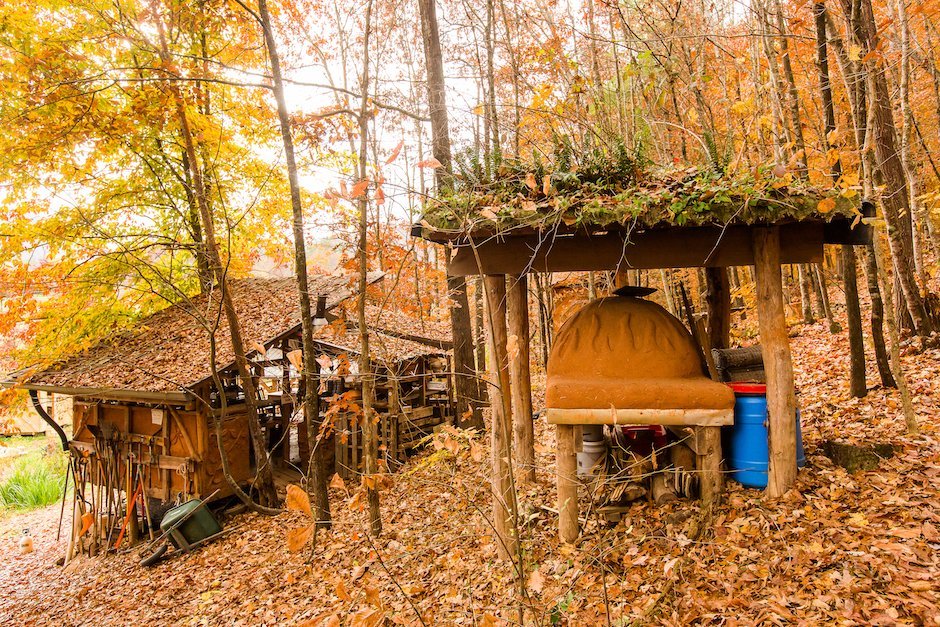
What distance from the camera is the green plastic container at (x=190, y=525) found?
35.2ft

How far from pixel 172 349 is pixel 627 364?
11140 millimetres

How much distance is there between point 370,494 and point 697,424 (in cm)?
499

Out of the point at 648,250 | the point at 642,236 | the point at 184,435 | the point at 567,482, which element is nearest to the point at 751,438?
the point at 567,482

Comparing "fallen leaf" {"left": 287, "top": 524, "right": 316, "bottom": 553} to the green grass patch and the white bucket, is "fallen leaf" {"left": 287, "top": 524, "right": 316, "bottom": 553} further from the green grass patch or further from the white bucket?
the green grass patch

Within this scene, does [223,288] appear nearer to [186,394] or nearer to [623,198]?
[186,394]

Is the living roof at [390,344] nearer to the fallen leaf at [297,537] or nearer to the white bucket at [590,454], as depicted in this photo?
the white bucket at [590,454]

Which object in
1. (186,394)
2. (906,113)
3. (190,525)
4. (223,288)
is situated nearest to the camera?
(906,113)

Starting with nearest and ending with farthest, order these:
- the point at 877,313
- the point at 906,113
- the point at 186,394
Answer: the point at 877,313 → the point at 906,113 → the point at 186,394

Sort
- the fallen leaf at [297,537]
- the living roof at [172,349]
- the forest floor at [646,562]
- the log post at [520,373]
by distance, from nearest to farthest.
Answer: the fallen leaf at [297,537], the forest floor at [646,562], the log post at [520,373], the living roof at [172,349]

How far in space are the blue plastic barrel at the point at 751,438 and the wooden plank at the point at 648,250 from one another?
1.42 m

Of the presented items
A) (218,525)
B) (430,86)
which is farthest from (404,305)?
(218,525)

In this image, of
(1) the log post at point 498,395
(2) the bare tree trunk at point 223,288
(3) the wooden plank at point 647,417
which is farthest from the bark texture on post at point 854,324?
(2) the bare tree trunk at point 223,288

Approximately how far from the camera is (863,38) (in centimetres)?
666

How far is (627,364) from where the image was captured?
562cm
